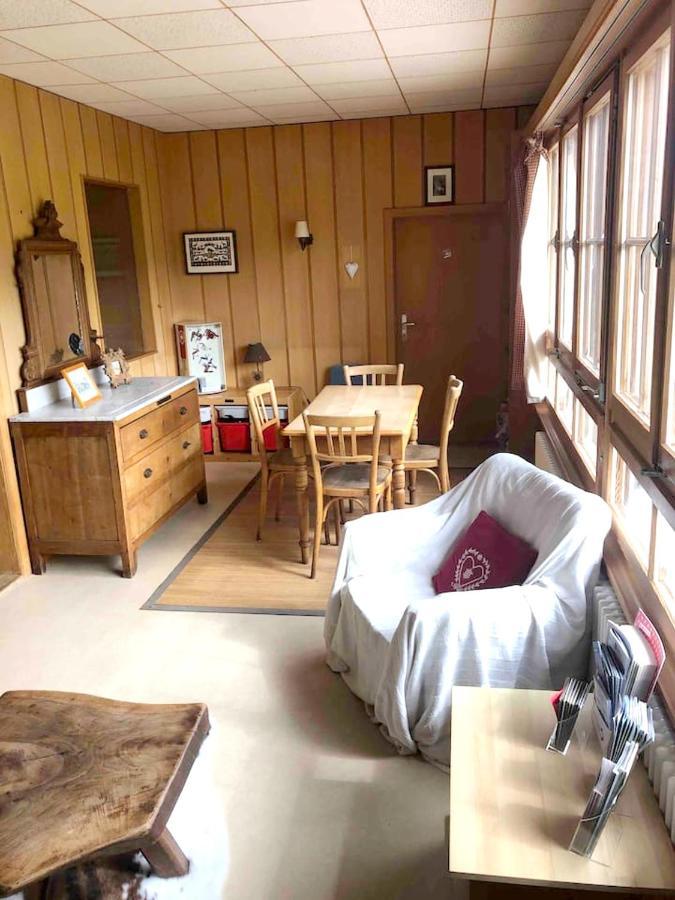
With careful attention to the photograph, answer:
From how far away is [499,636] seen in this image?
2.33 meters

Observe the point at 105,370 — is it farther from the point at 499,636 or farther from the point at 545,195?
the point at 499,636

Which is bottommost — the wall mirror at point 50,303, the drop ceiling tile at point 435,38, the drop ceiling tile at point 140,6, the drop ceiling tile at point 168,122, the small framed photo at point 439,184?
the wall mirror at point 50,303

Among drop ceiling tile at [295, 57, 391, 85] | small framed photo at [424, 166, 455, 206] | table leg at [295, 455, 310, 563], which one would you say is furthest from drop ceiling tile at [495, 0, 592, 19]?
small framed photo at [424, 166, 455, 206]

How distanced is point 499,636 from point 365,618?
0.51 m

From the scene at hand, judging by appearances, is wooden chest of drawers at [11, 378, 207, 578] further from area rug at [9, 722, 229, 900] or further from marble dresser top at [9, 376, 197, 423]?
area rug at [9, 722, 229, 900]

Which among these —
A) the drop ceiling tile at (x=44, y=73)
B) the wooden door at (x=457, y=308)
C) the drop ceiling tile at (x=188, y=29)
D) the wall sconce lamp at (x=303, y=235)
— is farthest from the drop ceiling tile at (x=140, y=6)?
the wooden door at (x=457, y=308)

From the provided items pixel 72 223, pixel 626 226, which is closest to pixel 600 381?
pixel 626 226

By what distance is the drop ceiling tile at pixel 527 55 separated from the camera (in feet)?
12.4

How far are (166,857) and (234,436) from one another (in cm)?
417

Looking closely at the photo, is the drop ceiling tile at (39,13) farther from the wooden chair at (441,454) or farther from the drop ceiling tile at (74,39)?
the wooden chair at (441,454)

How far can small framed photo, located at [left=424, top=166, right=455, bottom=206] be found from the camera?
5590 millimetres

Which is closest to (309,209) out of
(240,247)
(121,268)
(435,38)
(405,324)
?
(240,247)

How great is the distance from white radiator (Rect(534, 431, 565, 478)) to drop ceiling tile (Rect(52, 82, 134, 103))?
3.10 m

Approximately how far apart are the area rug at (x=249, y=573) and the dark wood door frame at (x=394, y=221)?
1653 millimetres
